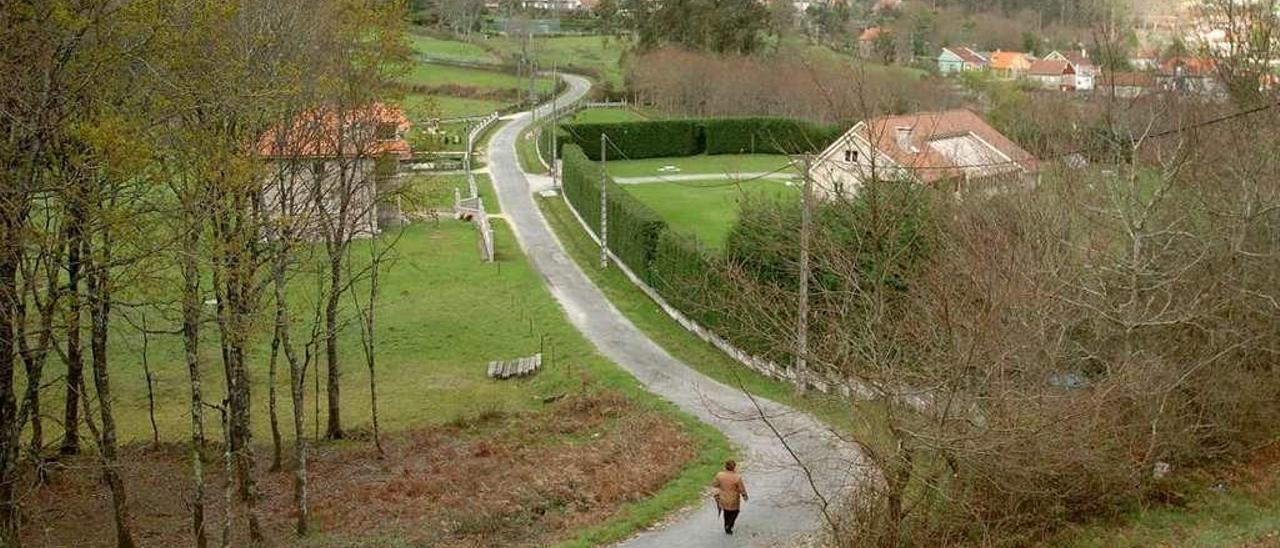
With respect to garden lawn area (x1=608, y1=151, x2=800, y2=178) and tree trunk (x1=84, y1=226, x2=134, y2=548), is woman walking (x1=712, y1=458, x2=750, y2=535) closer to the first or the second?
tree trunk (x1=84, y1=226, x2=134, y2=548)

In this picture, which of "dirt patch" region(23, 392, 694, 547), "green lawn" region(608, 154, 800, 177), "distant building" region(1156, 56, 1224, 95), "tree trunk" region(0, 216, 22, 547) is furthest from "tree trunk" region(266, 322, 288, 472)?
"green lawn" region(608, 154, 800, 177)

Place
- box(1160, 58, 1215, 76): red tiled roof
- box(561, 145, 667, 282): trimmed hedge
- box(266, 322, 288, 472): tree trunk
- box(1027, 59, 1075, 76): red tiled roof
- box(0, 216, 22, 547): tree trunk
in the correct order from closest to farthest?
box(0, 216, 22, 547): tree trunk, box(266, 322, 288, 472): tree trunk, box(1160, 58, 1215, 76): red tiled roof, box(561, 145, 667, 282): trimmed hedge, box(1027, 59, 1075, 76): red tiled roof

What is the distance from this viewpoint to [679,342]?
29.2 meters

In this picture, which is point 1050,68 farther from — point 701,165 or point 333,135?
point 333,135

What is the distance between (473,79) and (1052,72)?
48.2m

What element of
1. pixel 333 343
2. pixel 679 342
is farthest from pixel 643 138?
pixel 333 343

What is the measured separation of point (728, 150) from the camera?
72688 mm

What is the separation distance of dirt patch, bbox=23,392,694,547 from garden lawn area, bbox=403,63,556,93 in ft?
221

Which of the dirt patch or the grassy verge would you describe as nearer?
the dirt patch

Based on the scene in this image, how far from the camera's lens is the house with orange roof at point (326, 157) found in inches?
738

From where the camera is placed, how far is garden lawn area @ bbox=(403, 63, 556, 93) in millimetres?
88812

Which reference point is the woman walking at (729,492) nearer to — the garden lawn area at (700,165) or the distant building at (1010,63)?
the garden lawn area at (700,165)

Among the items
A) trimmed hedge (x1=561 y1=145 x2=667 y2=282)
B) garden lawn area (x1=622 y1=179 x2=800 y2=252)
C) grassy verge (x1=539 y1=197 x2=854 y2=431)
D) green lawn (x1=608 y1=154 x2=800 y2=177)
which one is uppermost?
trimmed hedge (x1=561 y1=145 x2=667 y2=282)

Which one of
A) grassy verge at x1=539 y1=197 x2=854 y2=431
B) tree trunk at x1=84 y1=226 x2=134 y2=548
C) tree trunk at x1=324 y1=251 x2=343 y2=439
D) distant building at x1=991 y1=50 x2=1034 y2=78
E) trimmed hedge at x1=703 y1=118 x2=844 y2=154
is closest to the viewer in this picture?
tree trunk at x1=84 y1=226 x2=134 y2=548
